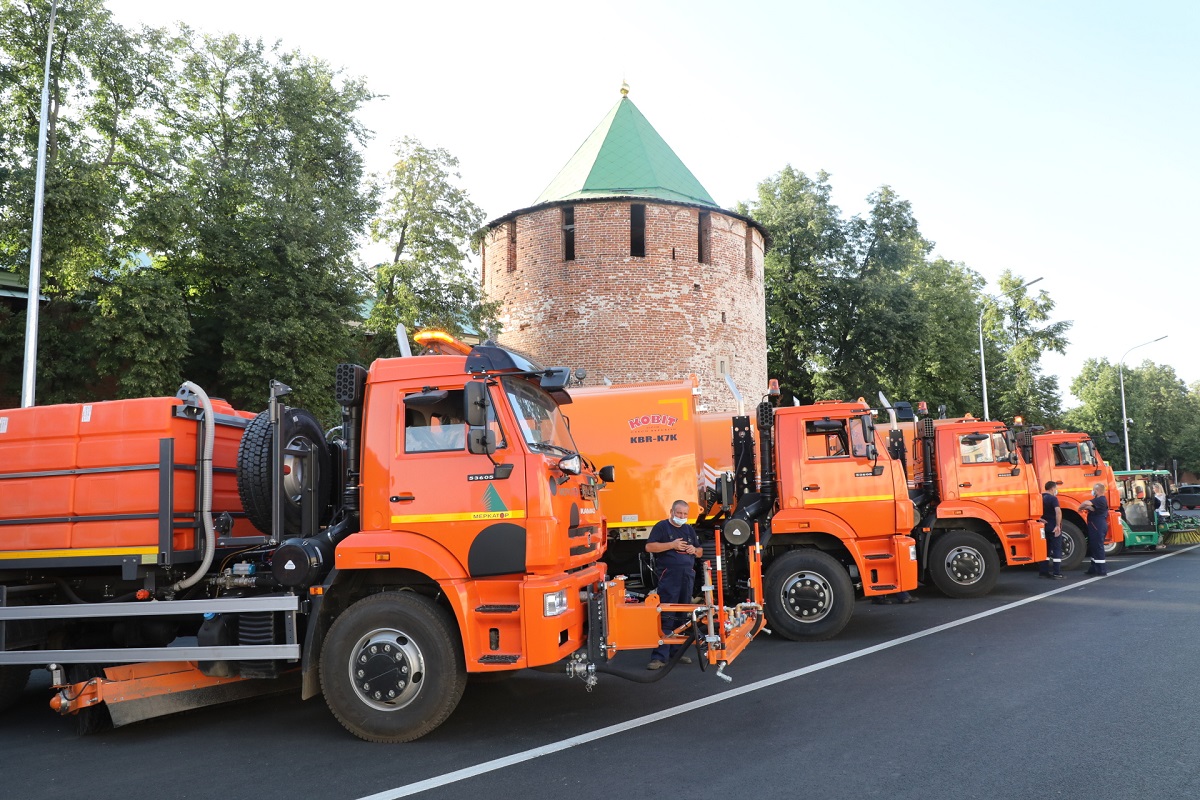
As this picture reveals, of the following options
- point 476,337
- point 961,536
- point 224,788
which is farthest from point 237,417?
point 476,337

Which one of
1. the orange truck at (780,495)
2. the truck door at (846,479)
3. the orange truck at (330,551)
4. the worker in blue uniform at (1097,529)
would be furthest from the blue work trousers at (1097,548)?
the orange truck at (330,551)

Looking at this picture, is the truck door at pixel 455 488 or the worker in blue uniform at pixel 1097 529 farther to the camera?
the worker in blue uniform at pixel 1097 529

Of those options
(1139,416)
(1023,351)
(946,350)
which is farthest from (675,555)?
(1139,416)

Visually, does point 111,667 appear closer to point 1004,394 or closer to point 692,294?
point 692,294

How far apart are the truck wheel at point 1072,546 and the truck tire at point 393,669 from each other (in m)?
15.4

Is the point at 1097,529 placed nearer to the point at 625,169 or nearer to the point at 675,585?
the point at 675,585

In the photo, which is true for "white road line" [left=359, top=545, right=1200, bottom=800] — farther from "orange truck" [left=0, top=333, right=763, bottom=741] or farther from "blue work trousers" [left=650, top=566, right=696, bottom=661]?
"blue work trousers" [left=650, top=566, right=696, bottom=661]

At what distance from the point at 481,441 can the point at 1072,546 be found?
51.5ft

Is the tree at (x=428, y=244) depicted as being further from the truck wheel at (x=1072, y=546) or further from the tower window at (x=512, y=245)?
the truck wheel at (x=1072, y=546)

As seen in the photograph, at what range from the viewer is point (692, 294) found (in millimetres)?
31891

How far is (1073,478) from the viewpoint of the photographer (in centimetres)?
1816

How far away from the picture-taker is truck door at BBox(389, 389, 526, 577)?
240 inches

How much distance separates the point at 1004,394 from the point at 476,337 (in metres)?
31.1

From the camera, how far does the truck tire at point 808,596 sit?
32.6 ft
